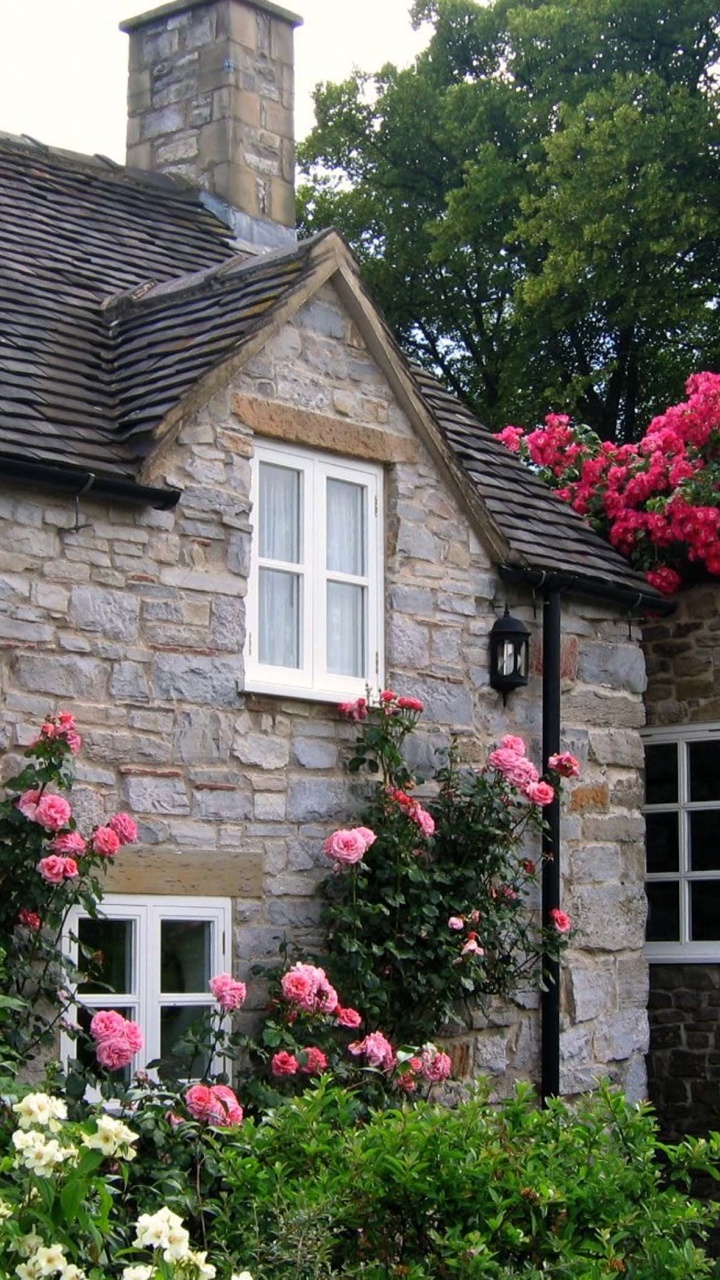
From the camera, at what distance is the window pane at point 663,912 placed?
12.7 metres

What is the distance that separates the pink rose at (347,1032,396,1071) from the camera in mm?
9297

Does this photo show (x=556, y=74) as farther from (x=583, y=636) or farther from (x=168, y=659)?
(x=168, y=659)

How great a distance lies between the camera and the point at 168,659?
940 cm

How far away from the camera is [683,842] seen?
41.6 ft

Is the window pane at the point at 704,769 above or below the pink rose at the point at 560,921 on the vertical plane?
above

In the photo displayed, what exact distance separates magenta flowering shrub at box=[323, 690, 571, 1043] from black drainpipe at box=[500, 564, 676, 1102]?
1.15 feet

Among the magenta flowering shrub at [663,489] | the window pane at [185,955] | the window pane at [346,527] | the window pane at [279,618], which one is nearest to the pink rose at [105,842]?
the window pane at [185,955]

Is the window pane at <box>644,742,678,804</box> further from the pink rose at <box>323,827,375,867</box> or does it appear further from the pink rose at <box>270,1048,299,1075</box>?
the pink rose at <box>270,1048,299,1075</box>

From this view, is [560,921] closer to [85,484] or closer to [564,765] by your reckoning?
[564,765]

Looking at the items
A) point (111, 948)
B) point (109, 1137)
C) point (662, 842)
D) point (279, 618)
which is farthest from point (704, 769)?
point (109, 1137)

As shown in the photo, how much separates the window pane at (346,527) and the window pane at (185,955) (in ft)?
5.46

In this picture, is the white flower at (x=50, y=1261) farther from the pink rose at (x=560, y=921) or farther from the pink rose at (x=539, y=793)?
the pink rose at (x=560, y=921)

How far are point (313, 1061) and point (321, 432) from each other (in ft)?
10.8

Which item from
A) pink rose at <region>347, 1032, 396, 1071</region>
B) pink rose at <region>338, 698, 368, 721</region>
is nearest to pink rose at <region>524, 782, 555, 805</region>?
pink rose at <region>338, 698, 368, 721</region>
